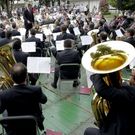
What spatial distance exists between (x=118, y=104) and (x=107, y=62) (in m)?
0.49

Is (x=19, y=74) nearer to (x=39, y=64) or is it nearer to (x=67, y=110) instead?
(x=39, y=64)

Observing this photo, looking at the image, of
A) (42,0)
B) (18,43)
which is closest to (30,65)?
(18,43)

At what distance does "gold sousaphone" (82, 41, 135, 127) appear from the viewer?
295 cm

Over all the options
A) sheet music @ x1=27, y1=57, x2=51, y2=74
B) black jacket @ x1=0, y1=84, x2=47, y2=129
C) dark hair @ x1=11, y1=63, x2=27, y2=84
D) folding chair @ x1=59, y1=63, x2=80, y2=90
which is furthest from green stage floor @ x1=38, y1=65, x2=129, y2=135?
dark hair @ x1=11, y1=63, x2=27, y2=84

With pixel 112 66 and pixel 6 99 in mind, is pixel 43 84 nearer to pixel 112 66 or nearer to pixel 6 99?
pixel 6 99

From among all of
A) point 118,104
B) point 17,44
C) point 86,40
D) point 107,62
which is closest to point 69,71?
point 17,44

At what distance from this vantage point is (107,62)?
3.11m

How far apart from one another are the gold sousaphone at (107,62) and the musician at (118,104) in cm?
4

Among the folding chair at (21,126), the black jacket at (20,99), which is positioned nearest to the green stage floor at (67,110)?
the folding chair at (21,126)

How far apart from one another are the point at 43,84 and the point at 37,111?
333 centimetres

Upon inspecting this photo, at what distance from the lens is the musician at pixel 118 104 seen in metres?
2.87

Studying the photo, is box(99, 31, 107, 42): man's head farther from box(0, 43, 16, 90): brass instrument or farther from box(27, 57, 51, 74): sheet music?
box(0, 43, 16, 90): brass instrument

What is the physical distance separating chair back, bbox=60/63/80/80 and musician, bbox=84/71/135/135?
10.6 ft

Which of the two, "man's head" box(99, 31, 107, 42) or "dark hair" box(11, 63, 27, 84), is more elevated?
"dark hair" box(11, 63, 27, 84)
